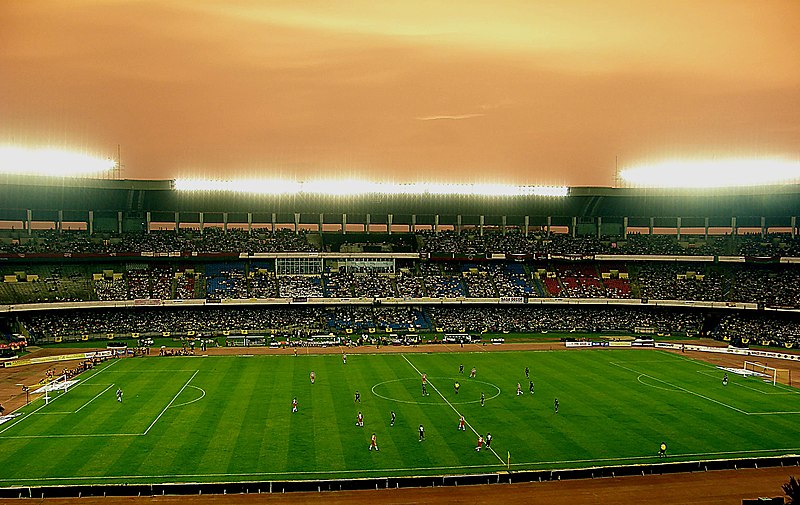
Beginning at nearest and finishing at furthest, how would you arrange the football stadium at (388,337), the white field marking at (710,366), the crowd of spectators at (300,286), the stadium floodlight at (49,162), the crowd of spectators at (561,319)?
the football stadium at (388,337), the white field marking at (710,366), the stadium floodlight at (49,162), the crowd of spectators at (561,319), the crowd of spectators at (300,286)

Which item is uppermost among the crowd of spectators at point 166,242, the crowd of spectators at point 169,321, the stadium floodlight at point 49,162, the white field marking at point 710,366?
the stadium floodlight at point 49,162

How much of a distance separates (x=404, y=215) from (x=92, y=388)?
202ft

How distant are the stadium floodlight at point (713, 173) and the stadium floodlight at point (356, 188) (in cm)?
1298

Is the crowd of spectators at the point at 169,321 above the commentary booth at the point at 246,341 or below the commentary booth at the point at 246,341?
above

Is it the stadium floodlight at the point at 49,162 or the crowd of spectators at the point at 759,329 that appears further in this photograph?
the stadium floodlight at the point at 49,162

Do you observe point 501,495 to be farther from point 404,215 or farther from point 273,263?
point 404,215

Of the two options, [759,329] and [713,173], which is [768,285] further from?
[713,173]

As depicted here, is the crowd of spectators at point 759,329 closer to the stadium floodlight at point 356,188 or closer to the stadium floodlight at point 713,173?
the stadium floodlight at point 713,173

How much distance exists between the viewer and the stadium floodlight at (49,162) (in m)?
85.2

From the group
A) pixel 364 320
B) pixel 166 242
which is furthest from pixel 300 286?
pixel 166 242

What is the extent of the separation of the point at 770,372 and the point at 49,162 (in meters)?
86.3

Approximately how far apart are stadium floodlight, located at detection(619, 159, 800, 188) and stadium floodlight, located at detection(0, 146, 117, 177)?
252ft

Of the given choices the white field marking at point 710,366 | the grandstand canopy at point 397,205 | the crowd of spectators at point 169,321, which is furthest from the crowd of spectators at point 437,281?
the white field marking at point 710,366

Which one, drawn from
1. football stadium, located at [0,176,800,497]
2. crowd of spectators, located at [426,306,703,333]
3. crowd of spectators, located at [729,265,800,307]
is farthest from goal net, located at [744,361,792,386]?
crowd of spectators, located at [426,306,703,333]
